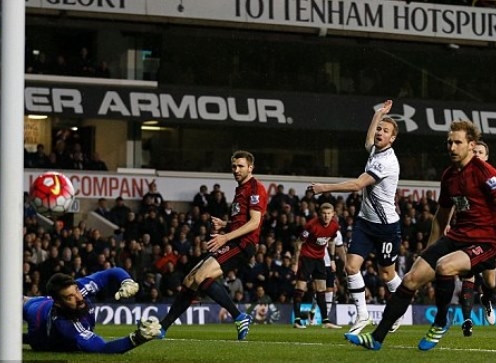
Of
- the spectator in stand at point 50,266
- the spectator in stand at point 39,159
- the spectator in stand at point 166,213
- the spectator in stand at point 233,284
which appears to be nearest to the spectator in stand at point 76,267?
the spectator in stand at point 50,266

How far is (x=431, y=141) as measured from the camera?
3703cm

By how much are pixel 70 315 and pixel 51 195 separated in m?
8.30

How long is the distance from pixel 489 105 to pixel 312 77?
5.63 m

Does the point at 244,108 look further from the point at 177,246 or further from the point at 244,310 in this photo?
the point at 244,310

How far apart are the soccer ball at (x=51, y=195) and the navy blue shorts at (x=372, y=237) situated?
6.16 m

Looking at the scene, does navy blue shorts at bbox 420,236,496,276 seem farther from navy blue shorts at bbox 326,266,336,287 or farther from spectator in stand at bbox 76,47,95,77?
spectator in stand at bbox 76,47,95,77

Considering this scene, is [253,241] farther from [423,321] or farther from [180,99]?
[180,99]

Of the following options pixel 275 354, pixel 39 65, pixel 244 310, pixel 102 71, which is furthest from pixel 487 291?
pixel 39 65

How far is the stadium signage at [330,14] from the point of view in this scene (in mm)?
31672

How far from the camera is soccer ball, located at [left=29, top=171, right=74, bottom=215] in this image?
18.9 meters

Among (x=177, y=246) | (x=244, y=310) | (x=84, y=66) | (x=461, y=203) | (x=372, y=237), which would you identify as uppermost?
(x=84, y=66)

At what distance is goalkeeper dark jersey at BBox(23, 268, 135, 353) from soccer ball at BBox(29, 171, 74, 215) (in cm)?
755

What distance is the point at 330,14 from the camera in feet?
111

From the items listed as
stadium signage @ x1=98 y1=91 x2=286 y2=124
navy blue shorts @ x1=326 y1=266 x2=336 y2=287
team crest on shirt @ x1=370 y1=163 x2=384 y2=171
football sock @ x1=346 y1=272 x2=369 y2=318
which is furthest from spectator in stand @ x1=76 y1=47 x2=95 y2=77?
team crest on shirt @ x1=370 y1=163 x2=384 y2=171
